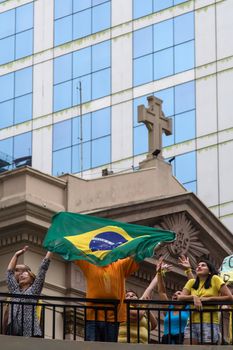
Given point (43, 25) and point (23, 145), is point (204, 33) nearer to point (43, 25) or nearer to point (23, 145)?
point (43, 25)

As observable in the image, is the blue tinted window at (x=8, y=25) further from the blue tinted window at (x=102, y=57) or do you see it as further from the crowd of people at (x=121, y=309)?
the crowd of people at (x=121, y=309)

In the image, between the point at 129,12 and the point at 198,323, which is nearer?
the point at 198,323

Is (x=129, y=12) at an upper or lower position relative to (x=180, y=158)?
upper

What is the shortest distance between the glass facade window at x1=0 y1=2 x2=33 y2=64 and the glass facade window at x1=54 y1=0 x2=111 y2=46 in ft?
4.69

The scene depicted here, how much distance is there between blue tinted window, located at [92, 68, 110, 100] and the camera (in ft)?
186

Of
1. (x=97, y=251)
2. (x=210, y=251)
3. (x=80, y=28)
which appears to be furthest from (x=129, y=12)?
(x=97, y=251)

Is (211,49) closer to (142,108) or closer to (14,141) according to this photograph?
(14,141)

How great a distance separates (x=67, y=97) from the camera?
57438 mm

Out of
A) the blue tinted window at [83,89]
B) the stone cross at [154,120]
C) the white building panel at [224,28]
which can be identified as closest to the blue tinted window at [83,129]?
the blue tinted window at [83,89]

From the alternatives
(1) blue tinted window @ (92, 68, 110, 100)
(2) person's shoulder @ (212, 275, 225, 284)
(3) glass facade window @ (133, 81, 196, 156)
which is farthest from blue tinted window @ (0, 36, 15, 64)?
(2) person's shoulder @ (212, 275, 225, 284)

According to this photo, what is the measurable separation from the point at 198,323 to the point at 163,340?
505mm

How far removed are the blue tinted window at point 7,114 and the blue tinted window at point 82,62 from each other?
3111mm

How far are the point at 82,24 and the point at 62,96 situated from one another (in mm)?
2883

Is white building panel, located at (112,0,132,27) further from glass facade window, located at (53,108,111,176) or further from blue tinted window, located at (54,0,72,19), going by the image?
glass facade window, located at (53,108,111,176)
